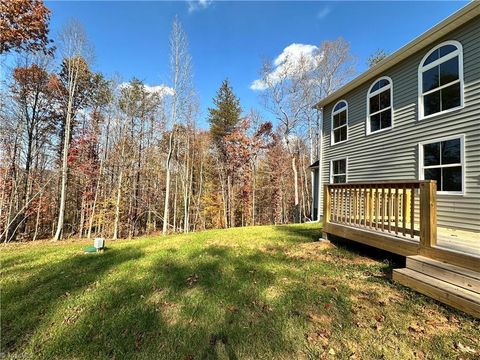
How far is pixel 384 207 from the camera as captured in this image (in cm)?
427

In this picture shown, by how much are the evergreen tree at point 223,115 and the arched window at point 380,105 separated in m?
14.8

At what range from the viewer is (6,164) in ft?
46.9

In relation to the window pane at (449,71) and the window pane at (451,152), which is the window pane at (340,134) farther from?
the window pane at (451,152)

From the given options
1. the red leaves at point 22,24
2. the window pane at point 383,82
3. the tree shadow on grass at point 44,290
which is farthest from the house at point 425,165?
the red leaves at point 22,24

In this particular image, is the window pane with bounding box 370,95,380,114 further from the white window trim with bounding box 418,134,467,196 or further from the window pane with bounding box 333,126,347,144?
the white window trim with bounding box 418,134,467,196

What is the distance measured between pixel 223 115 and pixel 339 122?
14.3 m

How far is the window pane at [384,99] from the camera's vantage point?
24.2ft

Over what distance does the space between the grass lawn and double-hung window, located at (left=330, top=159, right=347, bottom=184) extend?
501 centimetres

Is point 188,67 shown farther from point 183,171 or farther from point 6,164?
point 6,164

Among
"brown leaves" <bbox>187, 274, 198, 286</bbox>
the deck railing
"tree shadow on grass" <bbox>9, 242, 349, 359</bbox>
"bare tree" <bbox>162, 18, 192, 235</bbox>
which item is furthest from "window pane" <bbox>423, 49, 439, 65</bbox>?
"bare tree" <bbox>162, 18, 192, 235</bbox>

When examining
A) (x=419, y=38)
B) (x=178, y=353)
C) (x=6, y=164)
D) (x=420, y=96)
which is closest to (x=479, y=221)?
(x=420, y=96)

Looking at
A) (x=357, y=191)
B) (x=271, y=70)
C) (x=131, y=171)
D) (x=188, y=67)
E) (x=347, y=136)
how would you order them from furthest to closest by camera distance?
(x=271, y=70), (x=131, y=171), (x=188, y=67), (x=347, y=136), (x=357, y=191)

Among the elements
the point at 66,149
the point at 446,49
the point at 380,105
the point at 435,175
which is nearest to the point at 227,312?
the point at 435,175

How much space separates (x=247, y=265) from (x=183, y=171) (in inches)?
623
